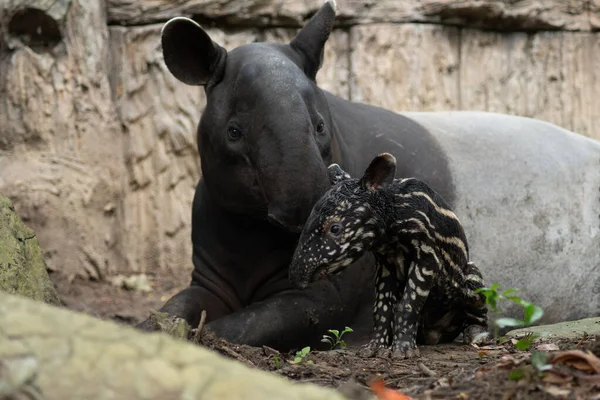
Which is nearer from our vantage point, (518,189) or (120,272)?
(518,189)

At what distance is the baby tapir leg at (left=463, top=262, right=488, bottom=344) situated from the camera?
4.86m

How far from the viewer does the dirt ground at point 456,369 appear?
289cm

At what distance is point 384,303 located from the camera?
473 centimetres

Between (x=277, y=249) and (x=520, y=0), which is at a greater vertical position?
(x=520, y=0)

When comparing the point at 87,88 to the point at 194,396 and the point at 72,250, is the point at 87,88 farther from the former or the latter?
the point at 194,396

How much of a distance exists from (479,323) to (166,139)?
4.43 meters

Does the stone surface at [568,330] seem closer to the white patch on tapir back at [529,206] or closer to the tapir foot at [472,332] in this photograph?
the tapir foot at [472,332]

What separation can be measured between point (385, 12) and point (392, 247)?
4881mm

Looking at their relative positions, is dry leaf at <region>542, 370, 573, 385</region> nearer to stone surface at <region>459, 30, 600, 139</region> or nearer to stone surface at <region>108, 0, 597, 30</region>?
stone surface at <region>108, 0, 597, 30</region>

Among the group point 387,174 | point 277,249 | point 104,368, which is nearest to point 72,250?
point 277,249

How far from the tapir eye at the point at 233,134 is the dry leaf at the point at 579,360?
260 cm

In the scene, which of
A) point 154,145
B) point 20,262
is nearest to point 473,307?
point 20,262

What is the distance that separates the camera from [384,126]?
6.35 metres

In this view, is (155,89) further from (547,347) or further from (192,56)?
(547,347)
